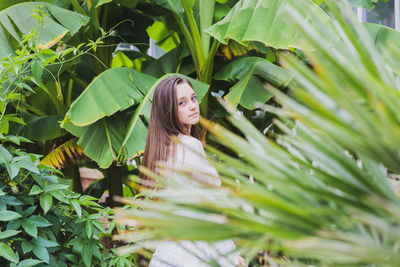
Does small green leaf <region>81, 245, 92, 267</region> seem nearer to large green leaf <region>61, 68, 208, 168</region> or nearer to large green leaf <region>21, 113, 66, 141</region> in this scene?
large green leaf <region>61, 68, 208, 168</region>

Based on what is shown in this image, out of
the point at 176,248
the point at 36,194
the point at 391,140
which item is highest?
the point at 391,140

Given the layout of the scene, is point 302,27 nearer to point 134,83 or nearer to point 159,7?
point 134,83

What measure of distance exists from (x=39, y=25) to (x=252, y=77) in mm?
1561

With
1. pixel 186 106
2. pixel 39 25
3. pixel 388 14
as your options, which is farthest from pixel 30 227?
pixel 388 14

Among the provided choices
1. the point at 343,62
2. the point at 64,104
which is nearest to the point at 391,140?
the point at 343,62

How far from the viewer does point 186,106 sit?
7.51 ft

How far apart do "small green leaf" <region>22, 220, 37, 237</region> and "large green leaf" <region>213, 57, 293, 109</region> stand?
6.00ft

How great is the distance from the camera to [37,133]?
424cm

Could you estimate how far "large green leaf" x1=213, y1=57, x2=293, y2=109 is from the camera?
3.58 m

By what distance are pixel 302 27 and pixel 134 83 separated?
3.07 meters

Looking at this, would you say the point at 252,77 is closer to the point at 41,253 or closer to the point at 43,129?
the point at 43,129

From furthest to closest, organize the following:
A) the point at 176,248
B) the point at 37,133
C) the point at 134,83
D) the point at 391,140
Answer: the point at 37,133
the point at 134,83
the point at 176,248
the point at 391,140

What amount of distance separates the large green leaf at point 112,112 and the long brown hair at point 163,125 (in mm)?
987

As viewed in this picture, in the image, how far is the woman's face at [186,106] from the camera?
228cm
